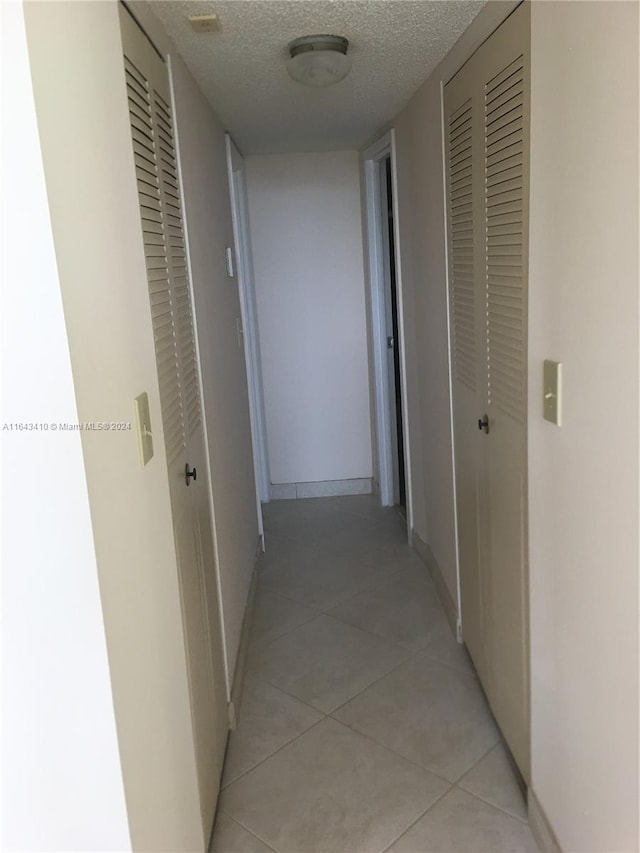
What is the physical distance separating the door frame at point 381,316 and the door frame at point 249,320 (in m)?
0.68

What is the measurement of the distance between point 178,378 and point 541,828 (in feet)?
4.67

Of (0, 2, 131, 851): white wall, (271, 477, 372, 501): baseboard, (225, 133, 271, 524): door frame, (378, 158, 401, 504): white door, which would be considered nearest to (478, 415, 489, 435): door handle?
(0, 2, 131, 851): white wall

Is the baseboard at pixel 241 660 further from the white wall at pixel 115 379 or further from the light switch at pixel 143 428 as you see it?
the light switch at pixel 143 428

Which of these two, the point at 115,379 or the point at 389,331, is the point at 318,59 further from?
the point at 389,331

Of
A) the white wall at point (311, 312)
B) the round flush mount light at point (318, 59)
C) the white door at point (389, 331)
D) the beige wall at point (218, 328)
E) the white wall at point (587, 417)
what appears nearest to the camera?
the white wall at point (587, 417)

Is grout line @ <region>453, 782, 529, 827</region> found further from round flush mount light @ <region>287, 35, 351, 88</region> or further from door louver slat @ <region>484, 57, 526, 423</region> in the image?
round flush mount light @ <region>287, 35, 351, 88</region>

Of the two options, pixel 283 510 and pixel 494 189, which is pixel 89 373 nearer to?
pixel 494 189

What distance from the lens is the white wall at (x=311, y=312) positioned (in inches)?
155

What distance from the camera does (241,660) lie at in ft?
8.15

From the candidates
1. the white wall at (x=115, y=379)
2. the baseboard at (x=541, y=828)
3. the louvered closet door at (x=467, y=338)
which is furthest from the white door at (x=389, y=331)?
the white wall at (x=115, y=379)

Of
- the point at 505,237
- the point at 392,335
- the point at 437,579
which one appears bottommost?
the point at 437,579

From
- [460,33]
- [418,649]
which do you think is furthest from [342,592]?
[460,33]

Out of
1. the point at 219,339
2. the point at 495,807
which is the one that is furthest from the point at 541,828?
the point at 219,339

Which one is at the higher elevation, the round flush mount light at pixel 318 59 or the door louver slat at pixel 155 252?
the round flush mount light at pixel 318 59
